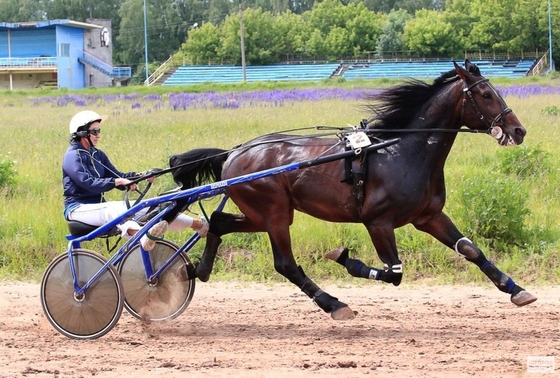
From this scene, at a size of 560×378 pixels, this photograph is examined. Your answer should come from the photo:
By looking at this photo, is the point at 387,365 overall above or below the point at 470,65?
below

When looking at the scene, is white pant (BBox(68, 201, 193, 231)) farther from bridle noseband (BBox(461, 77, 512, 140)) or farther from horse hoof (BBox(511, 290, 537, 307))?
horse hoof (BBox(511, 290, 537, 307))

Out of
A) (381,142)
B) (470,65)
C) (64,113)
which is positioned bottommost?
(64,113)

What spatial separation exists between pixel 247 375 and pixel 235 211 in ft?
16.6

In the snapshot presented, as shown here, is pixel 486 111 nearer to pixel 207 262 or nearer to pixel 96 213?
pixel 207 262

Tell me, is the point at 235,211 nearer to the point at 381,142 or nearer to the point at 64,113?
the point at 381,142

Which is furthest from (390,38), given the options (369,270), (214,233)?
(369,270)

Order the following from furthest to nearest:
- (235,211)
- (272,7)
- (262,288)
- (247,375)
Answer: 1. (272,7)
2. (235,211)
3. (262,288)
4. (247,375)

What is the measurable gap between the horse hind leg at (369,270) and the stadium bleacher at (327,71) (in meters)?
46.5

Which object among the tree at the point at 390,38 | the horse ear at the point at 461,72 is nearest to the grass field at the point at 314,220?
the horse ear at the point at 461,72

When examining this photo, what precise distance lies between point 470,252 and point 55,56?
216 ft

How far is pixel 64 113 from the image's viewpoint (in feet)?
94.5

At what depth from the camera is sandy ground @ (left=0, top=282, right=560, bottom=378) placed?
18.8ft

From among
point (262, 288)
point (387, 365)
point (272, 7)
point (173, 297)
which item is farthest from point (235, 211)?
point (272, 7)

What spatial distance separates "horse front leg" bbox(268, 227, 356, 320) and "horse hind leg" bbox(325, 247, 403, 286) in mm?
262
